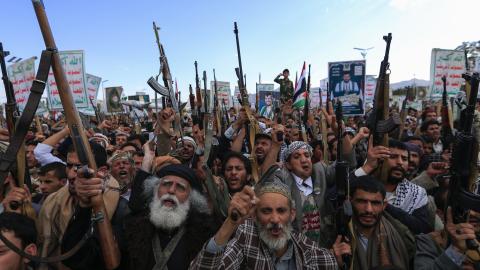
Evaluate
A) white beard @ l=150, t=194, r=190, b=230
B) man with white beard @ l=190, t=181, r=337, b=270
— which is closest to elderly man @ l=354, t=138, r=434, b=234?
man with white beard @ l=190, t=181, r=337, b=270

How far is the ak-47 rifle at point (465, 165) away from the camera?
80.9 inches

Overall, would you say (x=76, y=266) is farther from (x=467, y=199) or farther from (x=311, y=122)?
(x=311, y=122)

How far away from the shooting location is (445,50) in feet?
28.1

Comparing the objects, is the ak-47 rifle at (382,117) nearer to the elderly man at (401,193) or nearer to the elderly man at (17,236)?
the elderly man at (401,193)

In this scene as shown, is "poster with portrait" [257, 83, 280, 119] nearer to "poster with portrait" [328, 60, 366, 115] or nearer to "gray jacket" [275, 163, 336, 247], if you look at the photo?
"poster with portrait" [328, 60, 366, 115]

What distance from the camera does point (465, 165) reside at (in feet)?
6.89

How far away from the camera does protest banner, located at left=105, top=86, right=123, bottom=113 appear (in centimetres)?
1245

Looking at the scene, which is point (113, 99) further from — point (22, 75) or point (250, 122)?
point (250, 122)

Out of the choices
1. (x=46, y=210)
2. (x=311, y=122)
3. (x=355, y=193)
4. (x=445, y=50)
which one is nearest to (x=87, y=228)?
(x=46, y=210)

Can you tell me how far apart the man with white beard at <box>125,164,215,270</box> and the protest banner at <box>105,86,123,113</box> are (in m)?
10.2

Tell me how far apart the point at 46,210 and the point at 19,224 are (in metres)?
0.43

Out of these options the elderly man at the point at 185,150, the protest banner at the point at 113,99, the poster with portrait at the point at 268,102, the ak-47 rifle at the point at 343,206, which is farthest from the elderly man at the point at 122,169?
the protest banner at the point at 113,99

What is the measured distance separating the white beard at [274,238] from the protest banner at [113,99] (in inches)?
437

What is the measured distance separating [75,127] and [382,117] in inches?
104
